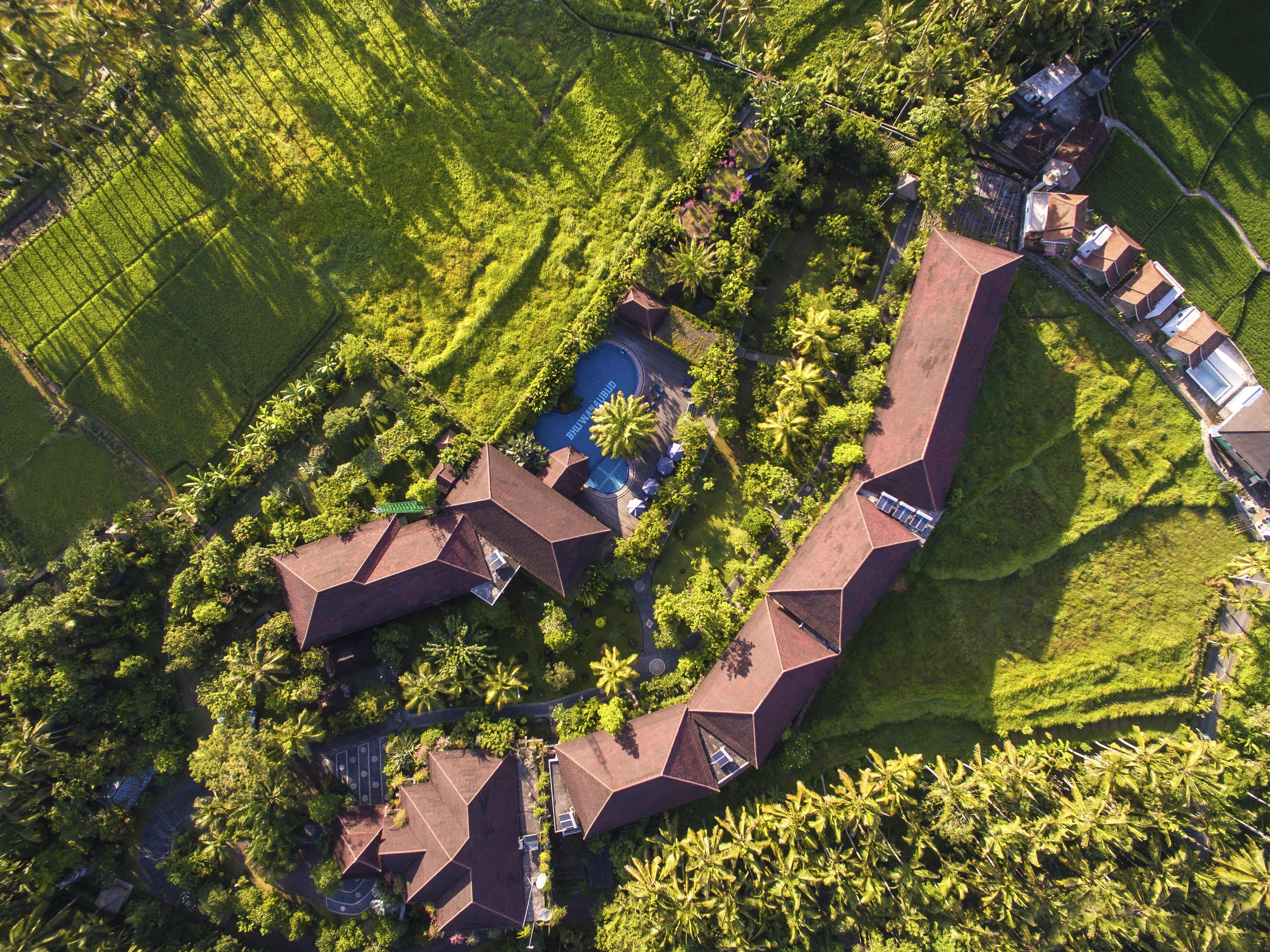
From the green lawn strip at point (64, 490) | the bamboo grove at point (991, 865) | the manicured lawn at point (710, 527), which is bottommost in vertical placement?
the bamboo grove at point (991, 865)

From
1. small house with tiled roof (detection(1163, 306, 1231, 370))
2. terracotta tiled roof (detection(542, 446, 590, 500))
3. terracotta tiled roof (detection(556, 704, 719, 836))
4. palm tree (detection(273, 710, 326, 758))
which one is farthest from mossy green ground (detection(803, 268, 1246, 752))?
palm tree (detection(273, 710, 326, 758))

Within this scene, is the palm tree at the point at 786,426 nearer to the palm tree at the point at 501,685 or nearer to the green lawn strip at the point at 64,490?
the palm tree at the point at 501,685

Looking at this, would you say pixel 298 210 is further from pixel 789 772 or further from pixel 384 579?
pixel 789 772

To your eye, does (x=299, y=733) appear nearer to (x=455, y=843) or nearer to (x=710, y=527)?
(x=455, y=843)

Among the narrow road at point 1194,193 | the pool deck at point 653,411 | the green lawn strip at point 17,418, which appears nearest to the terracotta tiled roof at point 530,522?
the pool deck at point 653,411

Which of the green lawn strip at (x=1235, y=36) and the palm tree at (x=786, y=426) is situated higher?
the green lawn strip at (x=1235, y=36)

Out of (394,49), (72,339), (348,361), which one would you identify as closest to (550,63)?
(394,49)
